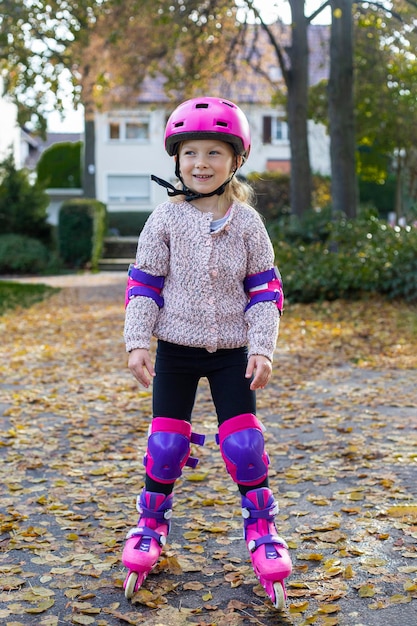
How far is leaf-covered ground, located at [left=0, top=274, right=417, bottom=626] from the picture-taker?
3.04 meters

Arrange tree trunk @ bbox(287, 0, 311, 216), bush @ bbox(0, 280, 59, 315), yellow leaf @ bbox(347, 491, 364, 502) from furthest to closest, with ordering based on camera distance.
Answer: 1. tree trunk @ bbox(287, 0, 311, 216)
2. bush @ bbox(0, 280, 59, 315)
3. yellow leaf @ bbox(347, 491, 364, 502)

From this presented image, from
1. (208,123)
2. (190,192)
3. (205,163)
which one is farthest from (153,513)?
(208,123)

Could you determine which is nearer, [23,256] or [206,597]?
[206,597]

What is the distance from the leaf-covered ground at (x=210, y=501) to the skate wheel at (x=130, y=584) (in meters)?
0.03

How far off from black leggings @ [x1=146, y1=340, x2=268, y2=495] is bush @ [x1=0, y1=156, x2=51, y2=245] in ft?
63.3

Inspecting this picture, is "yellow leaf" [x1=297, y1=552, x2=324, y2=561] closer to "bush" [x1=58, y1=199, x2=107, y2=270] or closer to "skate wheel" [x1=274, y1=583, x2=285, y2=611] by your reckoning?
"skate wheel" [x1=274, y1=583, x2=285, y2=611]

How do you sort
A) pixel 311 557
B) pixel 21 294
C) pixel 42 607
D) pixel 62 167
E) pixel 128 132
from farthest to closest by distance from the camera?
pixel 62 167 → pixel 128 132 → pixel 21 294 → pixel 311 557 → pixel 42 607

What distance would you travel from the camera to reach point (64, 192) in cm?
4128

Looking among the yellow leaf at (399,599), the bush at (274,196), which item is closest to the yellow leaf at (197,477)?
the yellow leaf at (399,599)

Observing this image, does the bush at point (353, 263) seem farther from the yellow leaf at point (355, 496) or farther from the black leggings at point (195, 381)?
the black leggings at point (195, 381)

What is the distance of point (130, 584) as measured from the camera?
10.1ft

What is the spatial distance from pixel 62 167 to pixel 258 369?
1584 inches

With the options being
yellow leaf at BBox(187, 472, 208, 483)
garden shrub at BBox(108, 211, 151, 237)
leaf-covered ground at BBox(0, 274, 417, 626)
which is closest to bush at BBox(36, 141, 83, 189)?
garden shrub at BBox(108, 211, 151, 237)

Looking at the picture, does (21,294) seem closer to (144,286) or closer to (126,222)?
(144,286)
